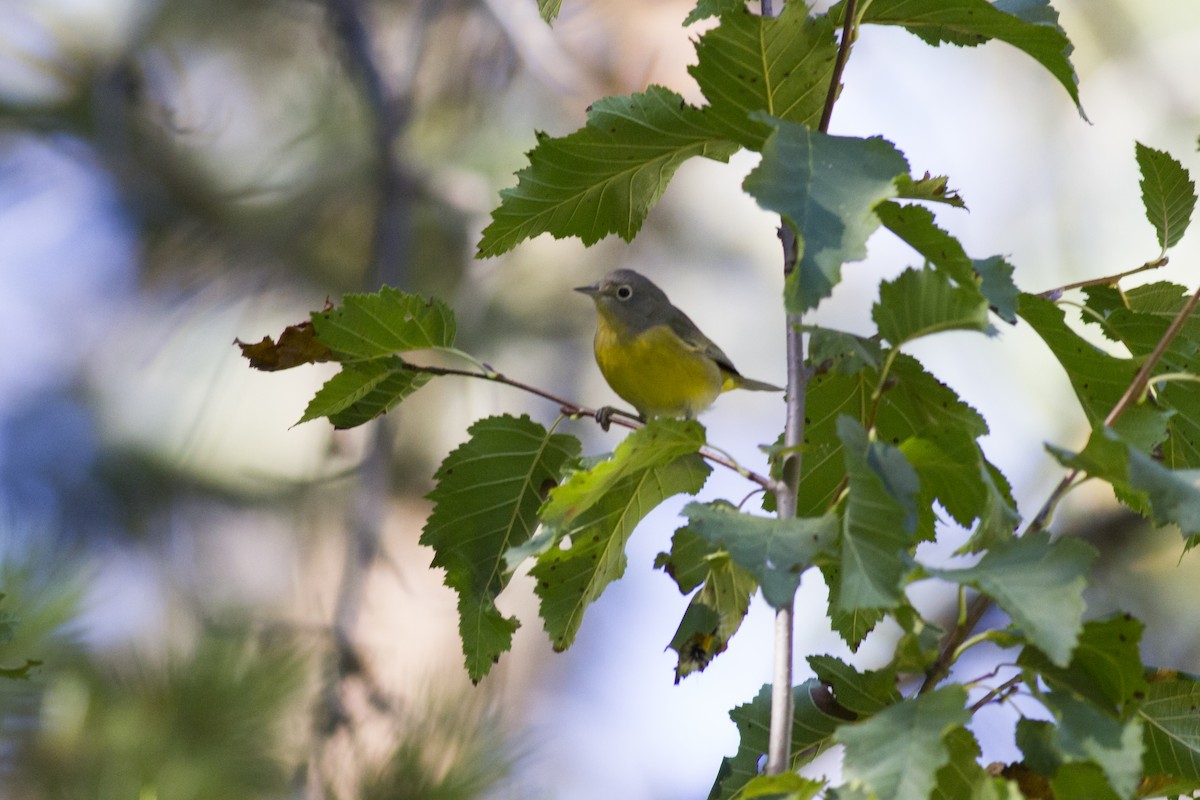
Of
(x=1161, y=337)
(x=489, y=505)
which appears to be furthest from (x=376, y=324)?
(x=1161, y=337)

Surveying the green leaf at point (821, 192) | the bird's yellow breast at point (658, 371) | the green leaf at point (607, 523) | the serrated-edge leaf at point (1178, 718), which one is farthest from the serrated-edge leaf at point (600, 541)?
the bird's yellow breast at point (658, 371)

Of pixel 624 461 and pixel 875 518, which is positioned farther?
pixel 624 461

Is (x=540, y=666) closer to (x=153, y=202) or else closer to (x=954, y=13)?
(x=153, y=202)

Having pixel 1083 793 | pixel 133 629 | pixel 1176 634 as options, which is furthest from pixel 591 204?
pixel 1176 634

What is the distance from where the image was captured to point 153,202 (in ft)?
8.07

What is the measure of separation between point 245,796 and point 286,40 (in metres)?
1.85

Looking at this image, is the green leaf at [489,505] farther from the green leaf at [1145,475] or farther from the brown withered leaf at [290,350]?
the green leaf at [1145,475]

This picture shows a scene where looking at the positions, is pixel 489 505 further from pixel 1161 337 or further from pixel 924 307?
pixel 1161 337

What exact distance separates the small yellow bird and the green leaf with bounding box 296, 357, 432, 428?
0.92 meters

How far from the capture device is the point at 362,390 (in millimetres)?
874

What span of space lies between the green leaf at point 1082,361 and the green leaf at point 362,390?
18.1 inches

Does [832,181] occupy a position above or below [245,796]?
above

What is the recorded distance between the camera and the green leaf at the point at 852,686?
73 cm

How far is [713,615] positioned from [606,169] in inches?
13.3
